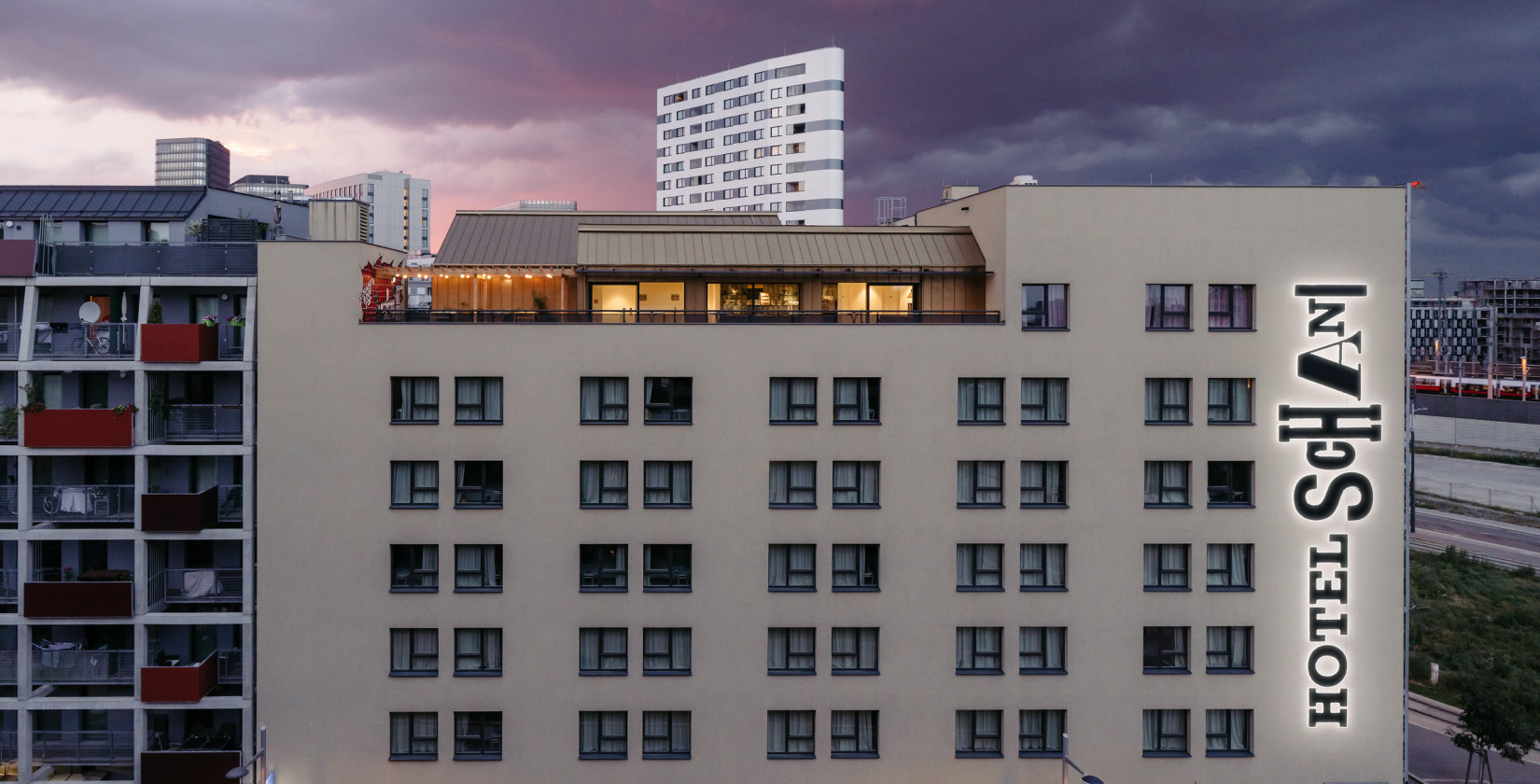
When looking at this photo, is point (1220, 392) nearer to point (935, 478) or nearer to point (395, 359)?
point (935, 478)

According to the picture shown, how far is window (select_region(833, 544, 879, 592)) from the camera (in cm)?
2683

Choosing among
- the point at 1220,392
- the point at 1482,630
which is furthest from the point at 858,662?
the point at 1482,630

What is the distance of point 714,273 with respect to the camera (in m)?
29.1

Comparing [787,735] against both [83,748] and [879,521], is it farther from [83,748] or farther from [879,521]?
[83,748]

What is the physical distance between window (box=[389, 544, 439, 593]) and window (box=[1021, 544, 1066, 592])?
18587 mm

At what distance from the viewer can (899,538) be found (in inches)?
1047

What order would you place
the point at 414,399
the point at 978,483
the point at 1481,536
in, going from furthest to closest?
the point at 1481,536
the point at 978,483
the point at 414,399

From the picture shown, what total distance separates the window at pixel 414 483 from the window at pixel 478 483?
2.54 feet

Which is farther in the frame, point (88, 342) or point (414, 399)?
point (414, 399)

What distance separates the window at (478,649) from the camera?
86.6ft

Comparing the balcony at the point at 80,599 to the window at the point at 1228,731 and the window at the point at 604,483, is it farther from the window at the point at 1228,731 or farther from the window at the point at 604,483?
the window at the point at 1228,731

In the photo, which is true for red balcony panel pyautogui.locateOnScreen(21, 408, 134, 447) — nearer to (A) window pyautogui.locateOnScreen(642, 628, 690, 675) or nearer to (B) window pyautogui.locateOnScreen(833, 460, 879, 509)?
(A) window pyautogui.locateOnScreen(642, 628, 690, 675)

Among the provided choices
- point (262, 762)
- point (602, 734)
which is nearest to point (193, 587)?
point (262, 762)

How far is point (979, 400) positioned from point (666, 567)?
11219 mm
